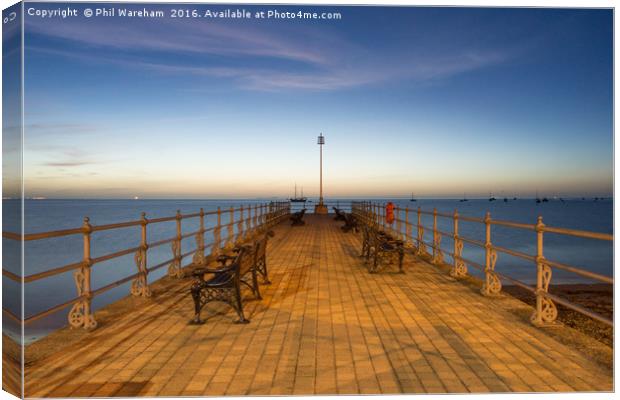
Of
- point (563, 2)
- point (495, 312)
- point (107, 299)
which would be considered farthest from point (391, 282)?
point (107, 299)

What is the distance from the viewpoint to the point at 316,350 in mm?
4273

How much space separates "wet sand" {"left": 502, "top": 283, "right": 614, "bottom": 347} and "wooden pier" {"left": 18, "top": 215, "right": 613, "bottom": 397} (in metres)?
7.30

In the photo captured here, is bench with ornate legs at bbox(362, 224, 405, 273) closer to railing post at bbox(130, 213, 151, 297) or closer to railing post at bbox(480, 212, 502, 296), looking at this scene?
railing post at bbox(480, 212, 502, 296)

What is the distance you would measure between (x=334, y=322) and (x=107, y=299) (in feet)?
45.1

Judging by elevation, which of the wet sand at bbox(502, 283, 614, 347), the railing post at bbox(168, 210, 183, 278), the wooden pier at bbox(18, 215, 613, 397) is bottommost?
the wet sand at bbox(502, 283, 614, 347)

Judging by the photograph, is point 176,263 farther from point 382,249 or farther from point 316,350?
point 316,350

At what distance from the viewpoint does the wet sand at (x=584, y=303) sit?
484 inches

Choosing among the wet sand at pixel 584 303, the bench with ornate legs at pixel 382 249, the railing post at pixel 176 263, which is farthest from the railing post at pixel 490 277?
the wet sand at pixel 584 303

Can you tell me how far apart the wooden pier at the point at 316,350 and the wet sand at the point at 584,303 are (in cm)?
730

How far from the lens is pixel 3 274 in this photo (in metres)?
3.89

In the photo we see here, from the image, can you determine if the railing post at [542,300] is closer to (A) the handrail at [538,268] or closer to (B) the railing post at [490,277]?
(A) the handrail at [538,268]

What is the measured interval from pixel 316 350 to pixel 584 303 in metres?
16.7

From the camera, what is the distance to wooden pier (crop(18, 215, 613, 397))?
3.55 meters

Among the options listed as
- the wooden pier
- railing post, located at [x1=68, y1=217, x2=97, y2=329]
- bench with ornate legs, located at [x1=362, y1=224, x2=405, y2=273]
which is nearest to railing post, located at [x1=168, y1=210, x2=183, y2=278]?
the wooden pier
